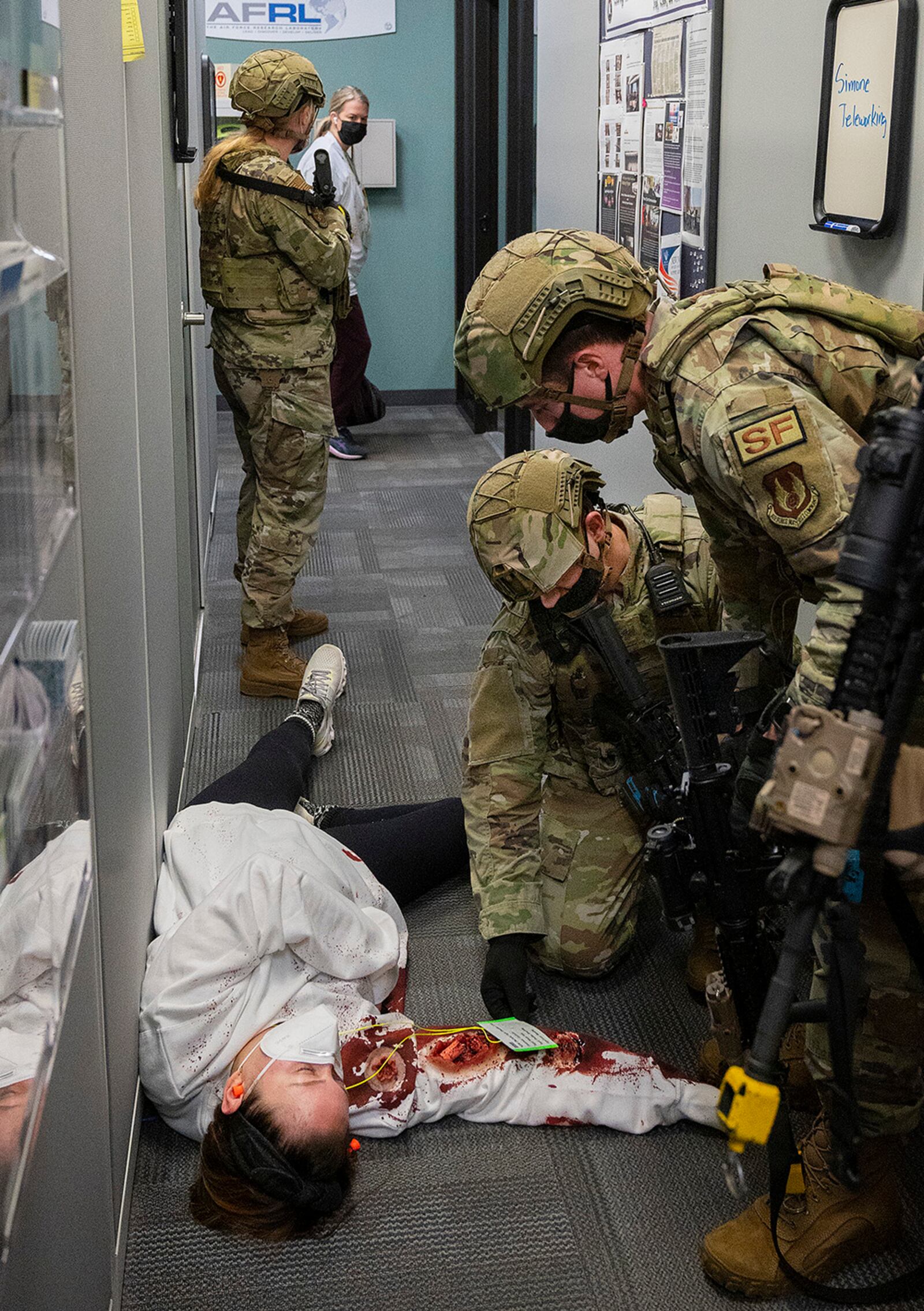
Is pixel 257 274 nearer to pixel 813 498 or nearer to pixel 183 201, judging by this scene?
pixel 183 201

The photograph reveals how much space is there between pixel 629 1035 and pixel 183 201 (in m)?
2.45

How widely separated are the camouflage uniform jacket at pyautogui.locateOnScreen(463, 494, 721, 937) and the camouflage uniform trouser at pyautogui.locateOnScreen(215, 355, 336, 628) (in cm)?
138

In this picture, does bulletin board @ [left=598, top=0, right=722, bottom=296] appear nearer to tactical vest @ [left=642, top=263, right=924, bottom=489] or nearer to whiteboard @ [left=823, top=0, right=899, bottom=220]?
whiteboard @ [left=823, top=0, right=899, bottom=220]

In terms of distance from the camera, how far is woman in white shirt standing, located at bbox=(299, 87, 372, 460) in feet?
18.5

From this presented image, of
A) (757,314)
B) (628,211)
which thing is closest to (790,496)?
(757,314)

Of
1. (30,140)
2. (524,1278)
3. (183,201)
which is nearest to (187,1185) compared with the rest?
(524,1278)

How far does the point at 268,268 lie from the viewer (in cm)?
327

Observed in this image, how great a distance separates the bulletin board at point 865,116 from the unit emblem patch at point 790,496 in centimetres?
83

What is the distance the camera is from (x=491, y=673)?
213 cm

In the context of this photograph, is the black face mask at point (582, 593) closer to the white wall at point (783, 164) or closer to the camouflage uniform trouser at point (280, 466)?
the white wall at point (783, 164)

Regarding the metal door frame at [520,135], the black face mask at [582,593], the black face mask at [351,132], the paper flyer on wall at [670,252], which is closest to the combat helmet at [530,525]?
the black face mask at [582,593]

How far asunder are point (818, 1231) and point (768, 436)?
948mm

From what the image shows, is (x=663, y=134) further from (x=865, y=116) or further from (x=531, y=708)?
(x=531, y=708)

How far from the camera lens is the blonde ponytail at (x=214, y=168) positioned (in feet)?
10.4
